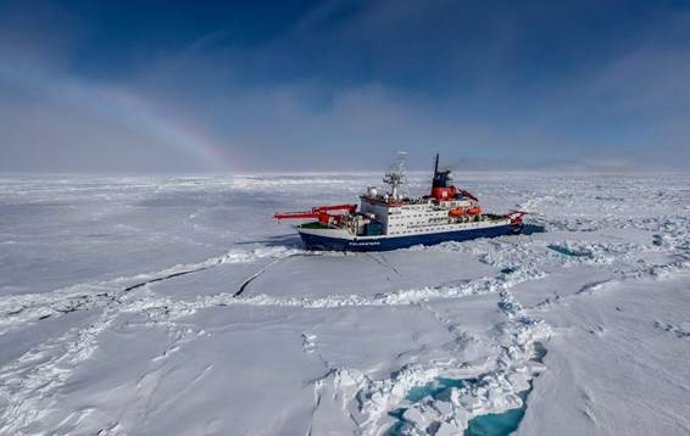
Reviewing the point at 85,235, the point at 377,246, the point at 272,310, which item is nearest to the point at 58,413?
the point at 272,310

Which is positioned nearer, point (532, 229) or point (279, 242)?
point (279, 242)

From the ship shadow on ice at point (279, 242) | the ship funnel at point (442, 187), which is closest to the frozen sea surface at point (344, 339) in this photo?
the ship shadow on ice at point (279, 242)

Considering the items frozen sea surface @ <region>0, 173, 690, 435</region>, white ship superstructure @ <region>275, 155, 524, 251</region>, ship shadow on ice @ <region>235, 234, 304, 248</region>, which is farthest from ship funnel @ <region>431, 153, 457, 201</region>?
ship shadow on ice @ <region>235, 234, 304, 248</region>

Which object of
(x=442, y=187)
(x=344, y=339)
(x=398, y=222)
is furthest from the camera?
(x=442, y=187)

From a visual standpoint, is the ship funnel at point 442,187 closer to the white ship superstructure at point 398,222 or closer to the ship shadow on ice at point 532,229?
the white ship superstructure at point 398,222

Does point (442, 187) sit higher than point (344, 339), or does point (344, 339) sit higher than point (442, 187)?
point (442, 187)

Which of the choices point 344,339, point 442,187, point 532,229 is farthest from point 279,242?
point 532,229

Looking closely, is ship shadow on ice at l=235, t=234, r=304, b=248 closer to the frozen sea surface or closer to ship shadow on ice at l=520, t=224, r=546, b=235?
the frozen sea surface

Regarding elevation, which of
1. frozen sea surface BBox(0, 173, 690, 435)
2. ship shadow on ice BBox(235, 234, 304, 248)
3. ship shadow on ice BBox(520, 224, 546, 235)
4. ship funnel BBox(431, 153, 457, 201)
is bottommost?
ship shadow on ice BBox(520, 224, 546, 235)

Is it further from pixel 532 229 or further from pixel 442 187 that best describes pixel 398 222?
pixel 532 229
